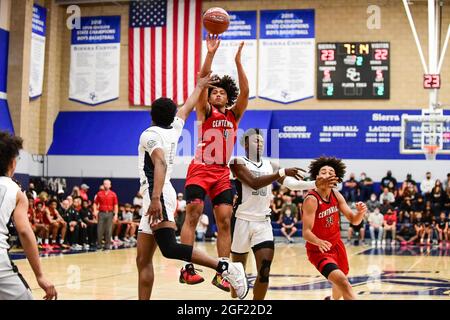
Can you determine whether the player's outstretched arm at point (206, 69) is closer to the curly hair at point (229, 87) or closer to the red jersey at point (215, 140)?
the red jersey at point (215, 140)

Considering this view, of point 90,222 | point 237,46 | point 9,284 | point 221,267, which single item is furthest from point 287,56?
point 9,284

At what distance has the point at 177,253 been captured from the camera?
5.80 m

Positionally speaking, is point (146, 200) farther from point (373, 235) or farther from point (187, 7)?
point (187, 7)

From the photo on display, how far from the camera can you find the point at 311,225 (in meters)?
6.71

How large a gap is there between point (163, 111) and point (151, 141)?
32 cm

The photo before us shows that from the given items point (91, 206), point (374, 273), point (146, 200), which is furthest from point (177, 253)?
point (91, 206)

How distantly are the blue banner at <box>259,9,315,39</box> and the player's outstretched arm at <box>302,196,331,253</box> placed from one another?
1808cm

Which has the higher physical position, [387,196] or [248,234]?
[248,234]

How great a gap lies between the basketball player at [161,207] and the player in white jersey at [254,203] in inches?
37.3

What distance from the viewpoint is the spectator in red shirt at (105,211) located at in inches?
717

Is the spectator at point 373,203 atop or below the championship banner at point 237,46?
below

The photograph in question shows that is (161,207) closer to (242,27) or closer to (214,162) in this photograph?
(214,162)

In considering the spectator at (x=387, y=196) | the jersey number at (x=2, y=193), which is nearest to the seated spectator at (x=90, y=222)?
the spectator at (x=387, y=196)

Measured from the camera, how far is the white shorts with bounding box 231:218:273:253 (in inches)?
276
